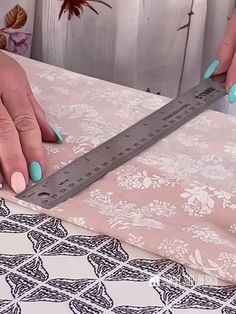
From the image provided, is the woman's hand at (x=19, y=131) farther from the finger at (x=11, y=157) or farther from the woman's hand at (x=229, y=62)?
the woman's hand at (x=229, y=62)

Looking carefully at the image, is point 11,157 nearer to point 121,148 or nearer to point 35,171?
point 35,171

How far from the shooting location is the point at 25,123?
1007 mm

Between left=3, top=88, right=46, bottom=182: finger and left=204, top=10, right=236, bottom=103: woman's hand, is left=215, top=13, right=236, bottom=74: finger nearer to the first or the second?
left=204, top=10, right=236, bottom=103: woman's hand

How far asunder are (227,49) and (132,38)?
0.19 meters

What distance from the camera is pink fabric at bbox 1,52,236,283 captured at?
812 millimetres

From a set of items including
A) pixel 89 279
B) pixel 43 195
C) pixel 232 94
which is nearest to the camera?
pixel 89 279

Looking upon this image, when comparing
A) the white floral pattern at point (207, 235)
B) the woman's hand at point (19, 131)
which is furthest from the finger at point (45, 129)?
the white floral pattern at point (207, 235)

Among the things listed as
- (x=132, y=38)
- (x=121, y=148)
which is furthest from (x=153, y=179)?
(x=132, y=38)

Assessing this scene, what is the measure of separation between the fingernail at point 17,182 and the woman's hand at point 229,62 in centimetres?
37

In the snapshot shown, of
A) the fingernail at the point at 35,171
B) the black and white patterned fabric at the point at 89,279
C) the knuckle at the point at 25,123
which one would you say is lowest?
the black and white patterned fabric at the point at 89,279

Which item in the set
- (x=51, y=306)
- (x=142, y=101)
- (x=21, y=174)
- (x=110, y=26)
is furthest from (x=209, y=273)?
(x=110, y=26)

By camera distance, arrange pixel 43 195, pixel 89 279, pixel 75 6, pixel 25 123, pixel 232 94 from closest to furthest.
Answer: pixel 89 279, pixel 43 195, pixel 25 123, pixel 232 94, pixel 75 6

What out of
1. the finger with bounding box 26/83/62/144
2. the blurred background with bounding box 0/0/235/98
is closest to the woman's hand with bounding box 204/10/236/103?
the blurred background with bounding box 0/0/235/98

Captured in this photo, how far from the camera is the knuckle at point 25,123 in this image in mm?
998
